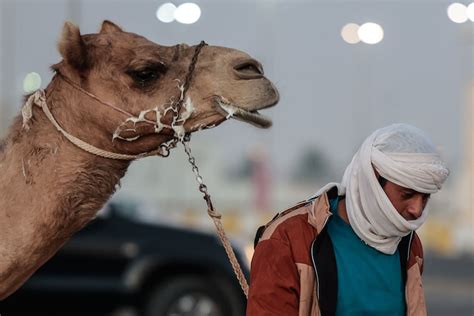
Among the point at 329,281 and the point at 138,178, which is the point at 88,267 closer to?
the point at 329,281

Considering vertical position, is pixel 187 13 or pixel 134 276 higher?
pixel 187 13

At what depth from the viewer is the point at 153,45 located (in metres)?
4.82

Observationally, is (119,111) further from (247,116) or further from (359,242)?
(359,242)

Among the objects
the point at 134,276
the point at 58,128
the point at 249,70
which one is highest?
the point at 249,70

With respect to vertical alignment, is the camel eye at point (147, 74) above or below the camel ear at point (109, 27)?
below

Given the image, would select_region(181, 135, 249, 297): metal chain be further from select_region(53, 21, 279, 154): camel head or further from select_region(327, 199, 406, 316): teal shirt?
select_region(327, 199, 406, 316): teal shirt

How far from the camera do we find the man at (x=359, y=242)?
395cm

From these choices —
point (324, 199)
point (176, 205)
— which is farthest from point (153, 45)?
point (176, 205)

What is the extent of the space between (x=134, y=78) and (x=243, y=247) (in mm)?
8010

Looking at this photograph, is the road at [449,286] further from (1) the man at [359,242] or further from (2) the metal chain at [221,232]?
(1) the man at [359,242]

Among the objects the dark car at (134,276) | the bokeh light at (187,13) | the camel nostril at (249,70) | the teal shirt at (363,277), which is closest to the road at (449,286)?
the dark car at (134,276)

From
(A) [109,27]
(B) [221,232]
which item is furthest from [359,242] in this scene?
(A) [109,27]

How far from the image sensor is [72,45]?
4.65m

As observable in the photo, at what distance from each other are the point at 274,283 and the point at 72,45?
1.30 m
